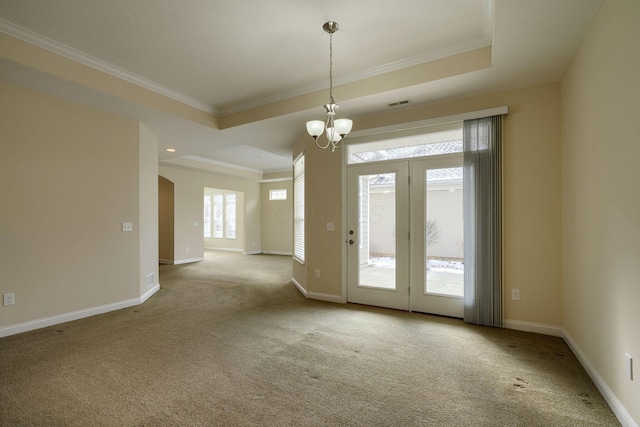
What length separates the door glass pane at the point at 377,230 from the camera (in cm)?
419

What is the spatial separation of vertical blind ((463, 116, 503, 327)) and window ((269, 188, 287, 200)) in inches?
306

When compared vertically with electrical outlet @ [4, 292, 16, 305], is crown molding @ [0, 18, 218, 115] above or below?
above

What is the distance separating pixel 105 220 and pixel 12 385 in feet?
7.42

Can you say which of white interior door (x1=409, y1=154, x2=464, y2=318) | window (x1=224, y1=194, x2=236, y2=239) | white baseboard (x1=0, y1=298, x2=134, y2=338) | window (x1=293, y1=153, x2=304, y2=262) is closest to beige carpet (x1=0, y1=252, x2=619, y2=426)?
white baseboard (x1=0, y1=298, x2=134, y2=338)

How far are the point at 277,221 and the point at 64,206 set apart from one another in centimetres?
739

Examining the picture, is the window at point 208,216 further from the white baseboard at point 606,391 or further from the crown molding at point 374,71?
the white baseboard at point 606,391

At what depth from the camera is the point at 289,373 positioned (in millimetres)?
2426

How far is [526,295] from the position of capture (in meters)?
3.34

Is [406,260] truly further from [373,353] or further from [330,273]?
[373,353]

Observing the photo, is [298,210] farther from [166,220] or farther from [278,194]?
[278,194]

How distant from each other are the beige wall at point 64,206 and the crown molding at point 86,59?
2.45ft

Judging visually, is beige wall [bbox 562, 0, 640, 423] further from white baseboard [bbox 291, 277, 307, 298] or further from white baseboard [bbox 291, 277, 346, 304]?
white baseboard [bbox 291, 277, 307, 298]

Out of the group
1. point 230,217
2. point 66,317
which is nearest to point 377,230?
point 66,317

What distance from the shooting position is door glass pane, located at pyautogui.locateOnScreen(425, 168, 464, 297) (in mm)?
3742
